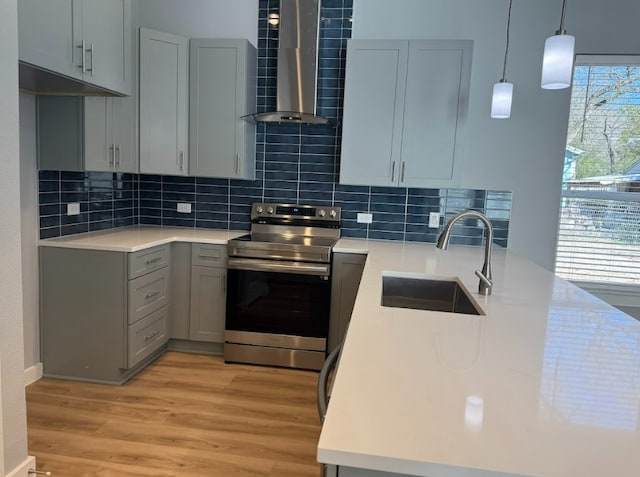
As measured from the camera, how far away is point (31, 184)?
269cm

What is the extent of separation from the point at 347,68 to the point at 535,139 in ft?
4.82

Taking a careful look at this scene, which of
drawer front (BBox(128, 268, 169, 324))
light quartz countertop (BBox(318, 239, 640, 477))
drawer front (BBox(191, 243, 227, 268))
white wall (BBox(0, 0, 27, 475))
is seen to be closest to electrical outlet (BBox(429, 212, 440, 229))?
drawer front (BBox(191, 243, 227, 268))

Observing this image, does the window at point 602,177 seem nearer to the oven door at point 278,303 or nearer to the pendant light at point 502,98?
the pendant light at point 502,98

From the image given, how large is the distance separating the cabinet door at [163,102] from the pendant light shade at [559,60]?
241 centimetres

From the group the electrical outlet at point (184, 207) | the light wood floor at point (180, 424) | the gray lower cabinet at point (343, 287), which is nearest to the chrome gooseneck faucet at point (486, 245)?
the light wood floor at point (180, 424)

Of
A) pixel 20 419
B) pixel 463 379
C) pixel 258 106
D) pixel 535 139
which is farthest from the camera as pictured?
pixel 258 106

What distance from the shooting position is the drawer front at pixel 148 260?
108 inches

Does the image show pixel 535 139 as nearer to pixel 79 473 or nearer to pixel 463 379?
pixel 463 379

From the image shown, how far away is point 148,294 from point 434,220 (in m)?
2.12

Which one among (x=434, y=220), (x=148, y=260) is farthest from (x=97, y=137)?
(x=434, y=220)

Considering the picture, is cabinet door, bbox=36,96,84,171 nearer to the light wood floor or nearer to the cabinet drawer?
the cabinet drawer

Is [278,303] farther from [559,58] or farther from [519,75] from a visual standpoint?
[519,75]

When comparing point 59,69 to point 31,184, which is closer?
point 59,69

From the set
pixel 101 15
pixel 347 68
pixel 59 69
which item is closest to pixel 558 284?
pixel 347 68
